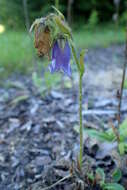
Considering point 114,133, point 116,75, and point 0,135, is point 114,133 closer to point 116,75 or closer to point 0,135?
point 0,135

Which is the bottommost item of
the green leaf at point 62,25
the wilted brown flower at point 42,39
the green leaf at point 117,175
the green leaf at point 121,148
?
the green leaf at point 117,175

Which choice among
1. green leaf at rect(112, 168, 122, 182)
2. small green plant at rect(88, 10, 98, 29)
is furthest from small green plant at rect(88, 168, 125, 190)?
small green plant at rect(88, 10, 98, 29)

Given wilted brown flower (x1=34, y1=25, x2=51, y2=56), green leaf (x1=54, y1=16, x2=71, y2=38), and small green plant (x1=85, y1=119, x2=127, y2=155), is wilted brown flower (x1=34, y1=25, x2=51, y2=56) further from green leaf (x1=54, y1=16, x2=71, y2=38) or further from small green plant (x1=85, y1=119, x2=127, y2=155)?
small green plant (x1=85, y1=119, x2=127, y2=155)

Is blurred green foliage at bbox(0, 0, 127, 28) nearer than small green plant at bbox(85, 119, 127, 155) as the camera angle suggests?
No

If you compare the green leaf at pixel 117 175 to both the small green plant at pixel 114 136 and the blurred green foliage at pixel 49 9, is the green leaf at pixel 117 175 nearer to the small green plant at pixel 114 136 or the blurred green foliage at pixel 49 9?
the small green plant at pixel 114 136

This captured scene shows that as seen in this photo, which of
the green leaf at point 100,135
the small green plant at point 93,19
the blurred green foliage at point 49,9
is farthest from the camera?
the blurred green foliage at point 49,9

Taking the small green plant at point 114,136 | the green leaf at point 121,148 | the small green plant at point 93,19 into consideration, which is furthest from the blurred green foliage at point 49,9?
the green leaf at point 121,148

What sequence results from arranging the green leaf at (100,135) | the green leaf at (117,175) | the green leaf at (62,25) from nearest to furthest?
the green leaf at (62,25) → the green leaf at (117,175) → the green leaf at (100,135)
